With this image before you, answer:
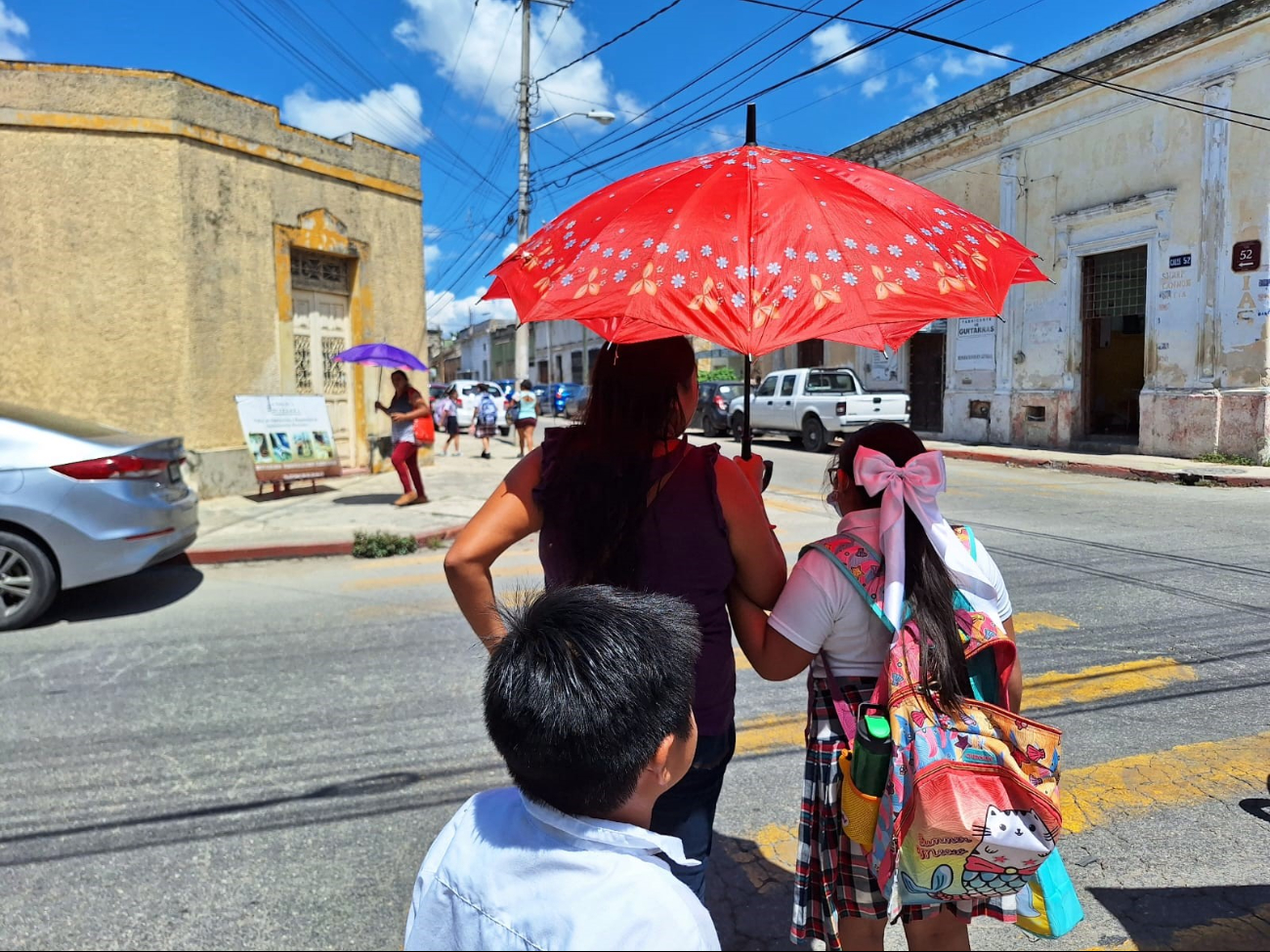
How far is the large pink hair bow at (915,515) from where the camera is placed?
6.09 ft

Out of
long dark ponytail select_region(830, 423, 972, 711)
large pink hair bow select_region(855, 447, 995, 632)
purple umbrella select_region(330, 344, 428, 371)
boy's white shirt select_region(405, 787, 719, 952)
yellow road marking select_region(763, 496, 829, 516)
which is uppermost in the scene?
purple umbrella select_region(330, 344, 428, 371)

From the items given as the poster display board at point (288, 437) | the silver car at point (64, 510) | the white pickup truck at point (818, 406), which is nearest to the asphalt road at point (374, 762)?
the silver car at point (64, 510)

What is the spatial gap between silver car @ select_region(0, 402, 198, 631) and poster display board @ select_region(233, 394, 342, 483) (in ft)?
15.7

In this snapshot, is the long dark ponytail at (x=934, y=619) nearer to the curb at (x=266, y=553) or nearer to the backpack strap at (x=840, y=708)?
the backpack strap at (x=840, y=708)

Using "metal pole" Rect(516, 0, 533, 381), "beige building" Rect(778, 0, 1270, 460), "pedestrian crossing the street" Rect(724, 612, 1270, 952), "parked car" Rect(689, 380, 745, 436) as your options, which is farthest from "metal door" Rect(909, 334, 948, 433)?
"pedestrian crossing the street" Rect(724, 612, 1270, 952)

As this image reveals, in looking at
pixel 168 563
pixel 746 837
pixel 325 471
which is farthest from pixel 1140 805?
pixel 325 471

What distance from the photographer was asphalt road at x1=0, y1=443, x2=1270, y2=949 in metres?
2.73

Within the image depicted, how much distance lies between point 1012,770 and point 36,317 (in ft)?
38.6

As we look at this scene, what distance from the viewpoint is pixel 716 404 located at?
22.5 meters

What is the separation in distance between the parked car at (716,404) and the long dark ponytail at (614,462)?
20279mm

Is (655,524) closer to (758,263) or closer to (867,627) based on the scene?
(867,627)

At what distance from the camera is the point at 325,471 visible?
11719mm

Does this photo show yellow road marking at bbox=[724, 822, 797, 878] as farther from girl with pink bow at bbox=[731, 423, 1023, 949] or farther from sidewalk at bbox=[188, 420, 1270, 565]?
sidewalk at bbox=[188, 420, 1270, 565]

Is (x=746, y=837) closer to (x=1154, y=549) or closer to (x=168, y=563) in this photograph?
(x=1154, y=549)
